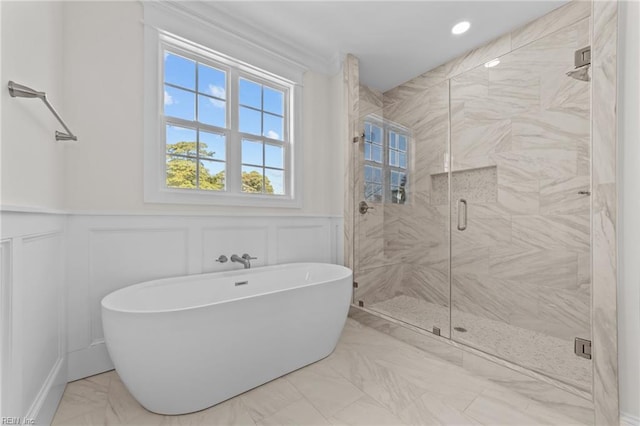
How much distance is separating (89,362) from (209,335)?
99 cm

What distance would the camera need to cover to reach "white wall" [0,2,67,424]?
2.94ft

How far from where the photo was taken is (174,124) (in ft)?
6.88

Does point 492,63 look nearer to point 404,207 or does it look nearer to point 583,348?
point 404,207

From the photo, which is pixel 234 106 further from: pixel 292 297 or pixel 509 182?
pixel 509 182

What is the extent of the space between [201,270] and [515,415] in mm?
2075

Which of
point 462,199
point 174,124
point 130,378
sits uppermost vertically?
point 174,124

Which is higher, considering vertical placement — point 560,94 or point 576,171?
A: point 560,94

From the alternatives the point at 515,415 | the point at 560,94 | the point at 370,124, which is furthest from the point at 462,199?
the point at 515,415

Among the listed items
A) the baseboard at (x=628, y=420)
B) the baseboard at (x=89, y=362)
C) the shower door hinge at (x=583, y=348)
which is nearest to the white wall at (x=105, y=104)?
the baseboard at (x=89, y=362)

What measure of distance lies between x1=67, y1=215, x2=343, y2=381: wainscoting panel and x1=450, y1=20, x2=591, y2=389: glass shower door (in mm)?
1719

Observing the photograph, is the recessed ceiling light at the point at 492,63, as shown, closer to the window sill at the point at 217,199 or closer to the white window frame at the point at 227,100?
the white window frame at the point at 227,100

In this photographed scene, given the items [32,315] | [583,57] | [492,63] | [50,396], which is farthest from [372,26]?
[50,396]

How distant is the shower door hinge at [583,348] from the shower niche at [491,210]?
38 mm

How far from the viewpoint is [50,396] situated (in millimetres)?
1271
